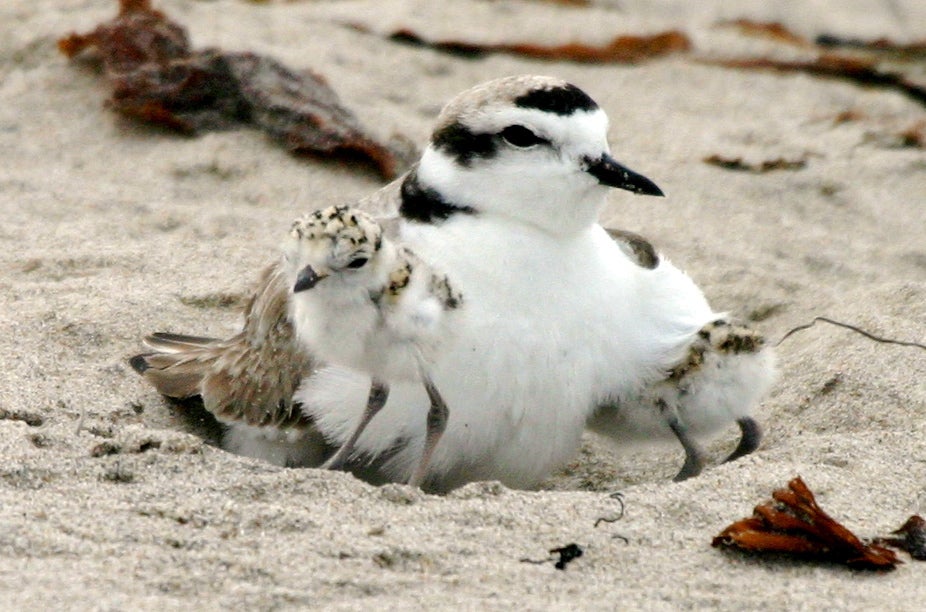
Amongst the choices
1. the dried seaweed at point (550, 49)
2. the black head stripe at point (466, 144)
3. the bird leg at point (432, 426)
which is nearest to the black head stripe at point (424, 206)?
the black head stripe at point (466, 144)

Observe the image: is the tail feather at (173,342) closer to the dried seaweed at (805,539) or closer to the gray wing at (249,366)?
the gray wing at (249,366)

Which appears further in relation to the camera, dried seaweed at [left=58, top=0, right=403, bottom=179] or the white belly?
dried seaweed at [left=58, top=0, right=403, bottom=179]

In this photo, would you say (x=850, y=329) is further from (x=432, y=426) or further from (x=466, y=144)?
(x=432, y=426)

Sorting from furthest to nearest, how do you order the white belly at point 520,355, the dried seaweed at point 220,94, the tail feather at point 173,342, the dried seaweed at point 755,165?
the dried seaweed at point 755,165
the dried seaweed at point 220,94
the tail feather at point 173,342
the white belly at point 520,355

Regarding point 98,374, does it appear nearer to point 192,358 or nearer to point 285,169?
point 192,358

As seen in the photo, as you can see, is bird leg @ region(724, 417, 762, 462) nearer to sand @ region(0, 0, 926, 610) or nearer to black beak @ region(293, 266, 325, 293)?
sand @ region(0, 0, 926, 610)

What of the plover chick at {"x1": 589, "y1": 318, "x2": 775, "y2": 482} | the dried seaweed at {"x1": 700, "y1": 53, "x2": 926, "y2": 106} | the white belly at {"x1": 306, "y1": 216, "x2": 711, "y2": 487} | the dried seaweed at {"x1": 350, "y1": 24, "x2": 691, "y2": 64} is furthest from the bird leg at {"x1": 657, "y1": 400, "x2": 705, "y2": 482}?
the dried seaweed at {"x1": 700, "y1": 53, "x2": 926, "y2": 106}

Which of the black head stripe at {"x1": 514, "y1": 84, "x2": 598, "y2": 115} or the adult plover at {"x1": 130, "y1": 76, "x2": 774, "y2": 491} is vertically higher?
the black head stripe at {"x1": 514, "y1": 84, "x2": 598, "y2": 115}
